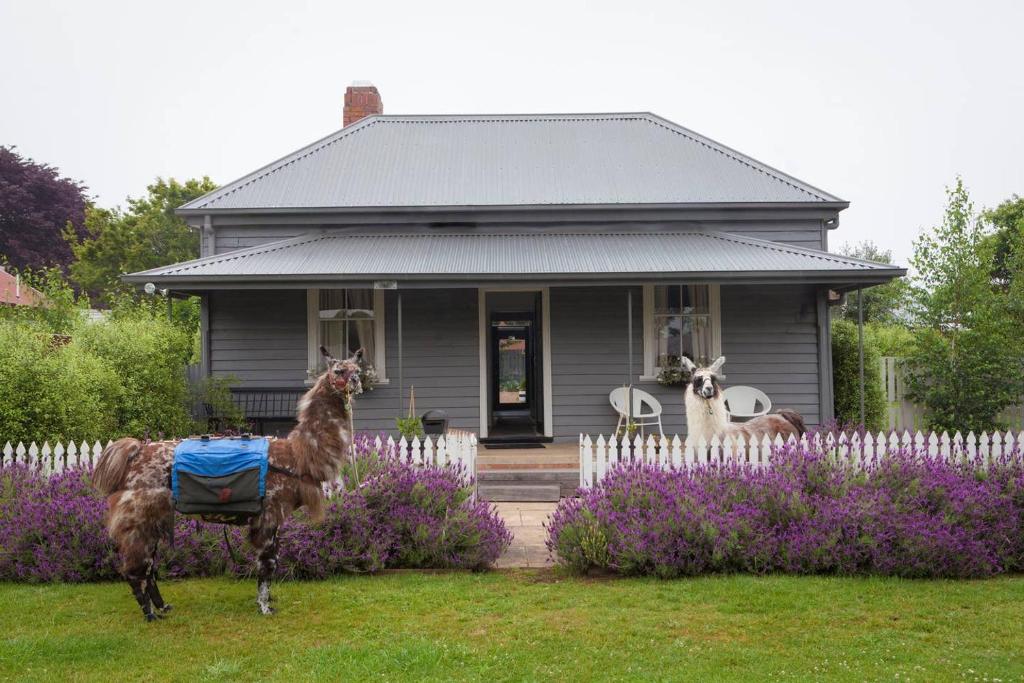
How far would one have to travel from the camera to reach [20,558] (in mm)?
5793

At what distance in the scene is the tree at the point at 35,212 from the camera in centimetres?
3553

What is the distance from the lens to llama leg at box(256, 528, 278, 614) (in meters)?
4.93

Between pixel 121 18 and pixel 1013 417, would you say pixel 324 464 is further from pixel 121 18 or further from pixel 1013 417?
→ pixel 121 18

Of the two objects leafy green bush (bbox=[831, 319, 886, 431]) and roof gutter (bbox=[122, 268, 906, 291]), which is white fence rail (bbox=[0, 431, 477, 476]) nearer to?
roof gutter (bbox=[122, 268, 906, 291])

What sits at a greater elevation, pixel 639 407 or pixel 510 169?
pixel 510 169

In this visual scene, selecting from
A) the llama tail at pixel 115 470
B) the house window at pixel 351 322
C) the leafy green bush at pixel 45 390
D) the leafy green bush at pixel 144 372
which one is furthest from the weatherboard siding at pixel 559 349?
the llama tail at pixel 115 470

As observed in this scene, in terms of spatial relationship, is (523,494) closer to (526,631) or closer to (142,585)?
(526,631)

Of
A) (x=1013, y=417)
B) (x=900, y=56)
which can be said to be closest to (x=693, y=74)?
(x=900, y=56)

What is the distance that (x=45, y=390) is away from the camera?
764 centimetres

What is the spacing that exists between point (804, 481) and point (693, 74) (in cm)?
1315

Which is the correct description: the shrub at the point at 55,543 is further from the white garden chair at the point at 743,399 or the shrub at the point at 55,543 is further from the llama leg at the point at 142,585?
the white garden chair at the point at 743,399

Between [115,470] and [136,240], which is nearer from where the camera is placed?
[115,470]

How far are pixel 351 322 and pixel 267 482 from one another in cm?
744

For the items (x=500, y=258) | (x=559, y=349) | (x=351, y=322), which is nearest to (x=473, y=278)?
(x=500, y=258)
